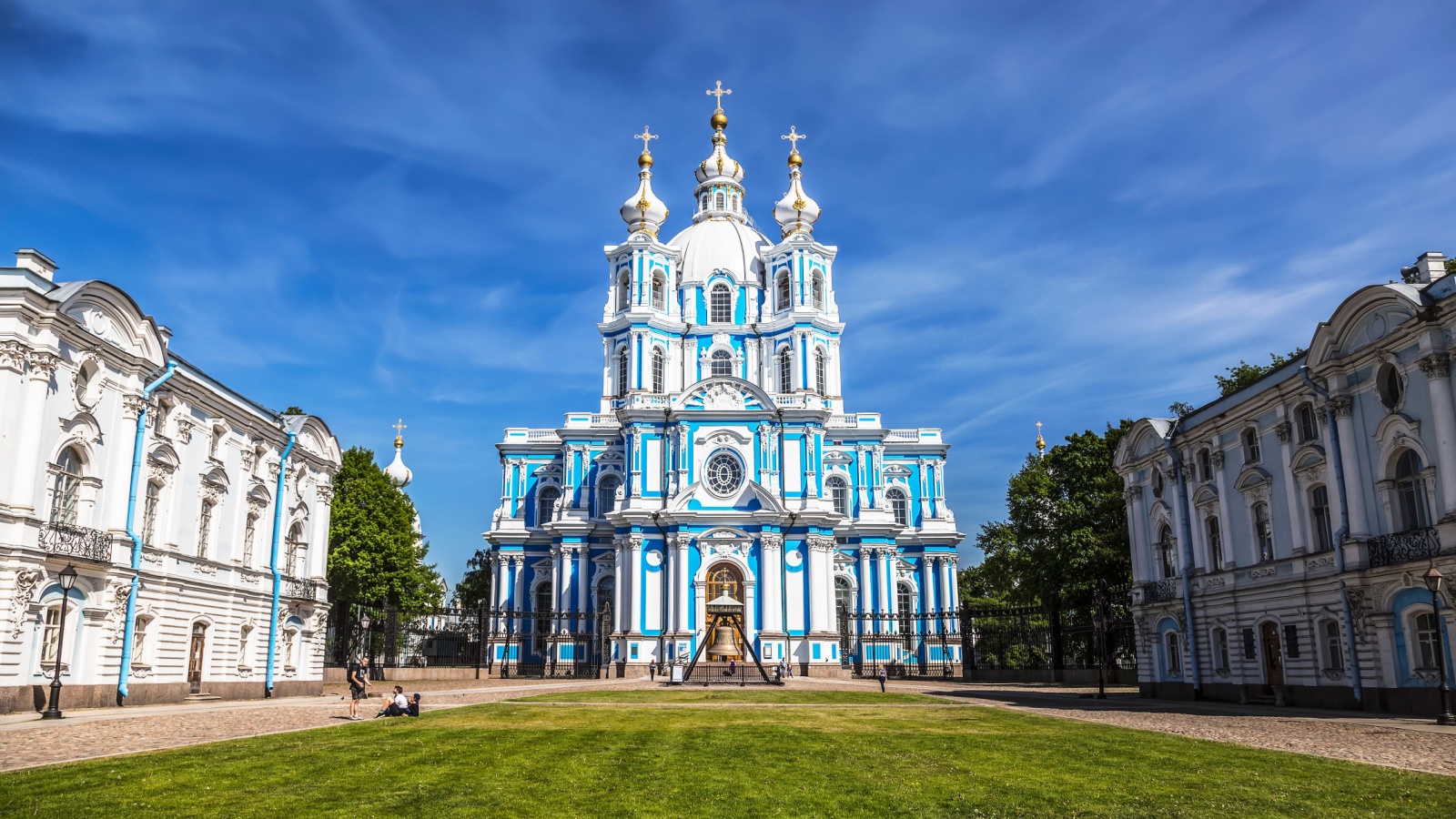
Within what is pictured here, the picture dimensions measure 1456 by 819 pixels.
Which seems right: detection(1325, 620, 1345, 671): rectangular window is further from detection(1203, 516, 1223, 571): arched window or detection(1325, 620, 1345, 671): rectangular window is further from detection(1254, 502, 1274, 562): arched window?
detection(1203, 516, 1223, 571): arched window

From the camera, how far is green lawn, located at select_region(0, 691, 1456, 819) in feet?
33.8

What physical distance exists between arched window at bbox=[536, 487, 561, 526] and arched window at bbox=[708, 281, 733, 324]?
561 inches

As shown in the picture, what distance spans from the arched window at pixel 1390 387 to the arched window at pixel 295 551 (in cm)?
3135

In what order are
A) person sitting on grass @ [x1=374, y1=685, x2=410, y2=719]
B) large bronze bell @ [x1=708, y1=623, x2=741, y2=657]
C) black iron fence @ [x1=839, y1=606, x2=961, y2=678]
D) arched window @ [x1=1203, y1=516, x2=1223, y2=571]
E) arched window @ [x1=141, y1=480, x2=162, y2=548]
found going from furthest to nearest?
1. black iron fence @ [x1=839, y1=606, x2=961, y2=678]
2. large bronze bell @ [x1=708, y1=623, x2=741, y2=657]
3. arched window @ [x1=1203, y1=516, x2=1223, y2=571]
4. arched window @ [x1=141, y1=480, x2=162, y2=548]
5. person sitting on grass @ [x1=374, y1=685, x2=410, y2=719]

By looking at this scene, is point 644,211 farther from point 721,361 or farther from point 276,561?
point 276,561

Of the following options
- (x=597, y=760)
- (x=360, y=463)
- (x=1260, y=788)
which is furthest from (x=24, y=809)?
(x=360, y=463)

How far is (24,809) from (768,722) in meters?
13.2

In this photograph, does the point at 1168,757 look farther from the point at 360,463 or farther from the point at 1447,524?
the point at 360,463

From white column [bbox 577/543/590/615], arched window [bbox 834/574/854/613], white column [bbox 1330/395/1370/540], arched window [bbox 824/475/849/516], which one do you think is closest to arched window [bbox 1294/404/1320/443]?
white column [bbox 1330/395/1370/540]

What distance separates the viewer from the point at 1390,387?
942 inches

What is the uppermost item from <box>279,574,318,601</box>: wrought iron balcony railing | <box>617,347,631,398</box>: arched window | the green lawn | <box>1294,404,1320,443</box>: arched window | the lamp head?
<box>617,347,631,398</box>: arched window

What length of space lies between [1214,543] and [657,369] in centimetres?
3827

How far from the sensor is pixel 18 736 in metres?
16.6

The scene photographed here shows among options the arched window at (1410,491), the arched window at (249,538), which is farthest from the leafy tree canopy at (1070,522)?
the arched window at (249,538)
